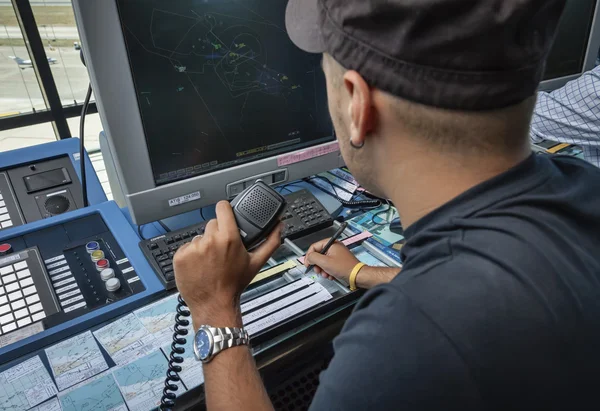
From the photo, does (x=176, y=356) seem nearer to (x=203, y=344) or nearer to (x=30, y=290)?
(x=203, y=344)

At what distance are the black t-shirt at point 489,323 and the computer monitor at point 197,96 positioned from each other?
0.60 m

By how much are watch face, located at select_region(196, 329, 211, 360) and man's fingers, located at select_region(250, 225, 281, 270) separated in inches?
5.6

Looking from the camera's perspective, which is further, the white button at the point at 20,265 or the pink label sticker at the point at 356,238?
the pink label sticker at the point at 356,238

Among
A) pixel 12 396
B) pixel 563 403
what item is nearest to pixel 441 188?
pixel 563 403

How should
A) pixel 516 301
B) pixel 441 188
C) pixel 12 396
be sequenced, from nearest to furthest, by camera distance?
pixel 516 301 < pixel 441 188 < pixel 12 396

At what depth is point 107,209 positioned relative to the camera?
3.42 feet

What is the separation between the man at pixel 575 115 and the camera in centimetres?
147

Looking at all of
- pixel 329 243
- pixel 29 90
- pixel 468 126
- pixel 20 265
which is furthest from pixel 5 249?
pixel 29 90

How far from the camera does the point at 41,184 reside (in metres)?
1.07

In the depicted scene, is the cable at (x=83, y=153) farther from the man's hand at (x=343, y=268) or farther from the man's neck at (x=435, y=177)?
the man's neck at (x=435, y=177)

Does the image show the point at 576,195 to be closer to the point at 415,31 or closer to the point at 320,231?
the point at 415,31

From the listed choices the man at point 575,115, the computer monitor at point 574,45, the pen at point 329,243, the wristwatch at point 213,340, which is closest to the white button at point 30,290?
the wristwatch at point 213,340

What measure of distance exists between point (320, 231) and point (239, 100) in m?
0.37

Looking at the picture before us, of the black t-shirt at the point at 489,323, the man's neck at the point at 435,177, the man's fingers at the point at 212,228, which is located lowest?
the man's fingers at the point at 212,228
